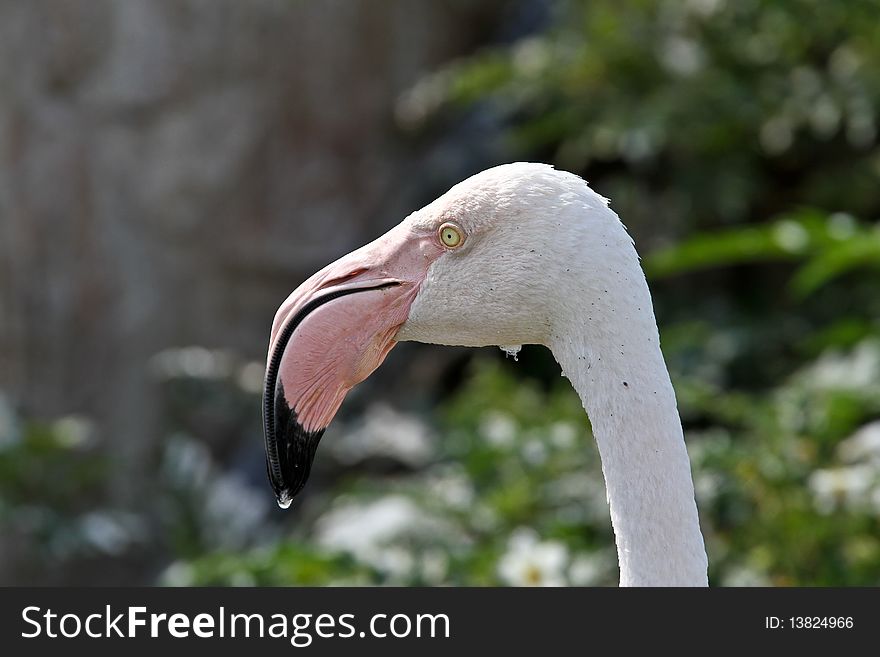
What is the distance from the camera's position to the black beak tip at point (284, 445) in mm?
1512

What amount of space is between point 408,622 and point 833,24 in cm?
361

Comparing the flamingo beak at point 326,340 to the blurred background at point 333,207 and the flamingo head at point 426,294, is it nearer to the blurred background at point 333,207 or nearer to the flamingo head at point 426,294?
the flamingo head at point 426,294

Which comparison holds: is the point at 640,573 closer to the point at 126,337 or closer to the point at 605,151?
the point at 605,151

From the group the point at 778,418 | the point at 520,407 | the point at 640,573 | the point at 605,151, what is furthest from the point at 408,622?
the point at 605,151

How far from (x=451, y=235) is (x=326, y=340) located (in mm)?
216

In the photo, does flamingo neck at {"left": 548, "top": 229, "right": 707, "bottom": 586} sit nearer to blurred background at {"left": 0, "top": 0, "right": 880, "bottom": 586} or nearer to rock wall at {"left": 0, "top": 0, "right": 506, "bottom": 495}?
blurred background at {"left": 0, "top": 0, "right": 880, "bottom": 586}

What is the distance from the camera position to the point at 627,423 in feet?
4.63

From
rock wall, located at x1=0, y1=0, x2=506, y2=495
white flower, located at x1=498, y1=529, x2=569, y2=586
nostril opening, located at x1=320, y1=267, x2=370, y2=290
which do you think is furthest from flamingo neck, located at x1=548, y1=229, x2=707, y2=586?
rock wall, located at x1=0, y1=0, x2=506, y2=495

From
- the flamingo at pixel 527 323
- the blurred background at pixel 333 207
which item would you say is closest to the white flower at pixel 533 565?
the blurred background at pixel 333 207

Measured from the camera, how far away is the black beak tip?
151 cm

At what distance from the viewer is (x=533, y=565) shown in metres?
2.76

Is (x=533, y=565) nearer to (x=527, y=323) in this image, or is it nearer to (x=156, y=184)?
(x=527, y=323)

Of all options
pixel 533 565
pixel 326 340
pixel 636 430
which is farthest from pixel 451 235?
pixel 533 565

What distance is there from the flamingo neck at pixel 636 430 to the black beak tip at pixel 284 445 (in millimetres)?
389
